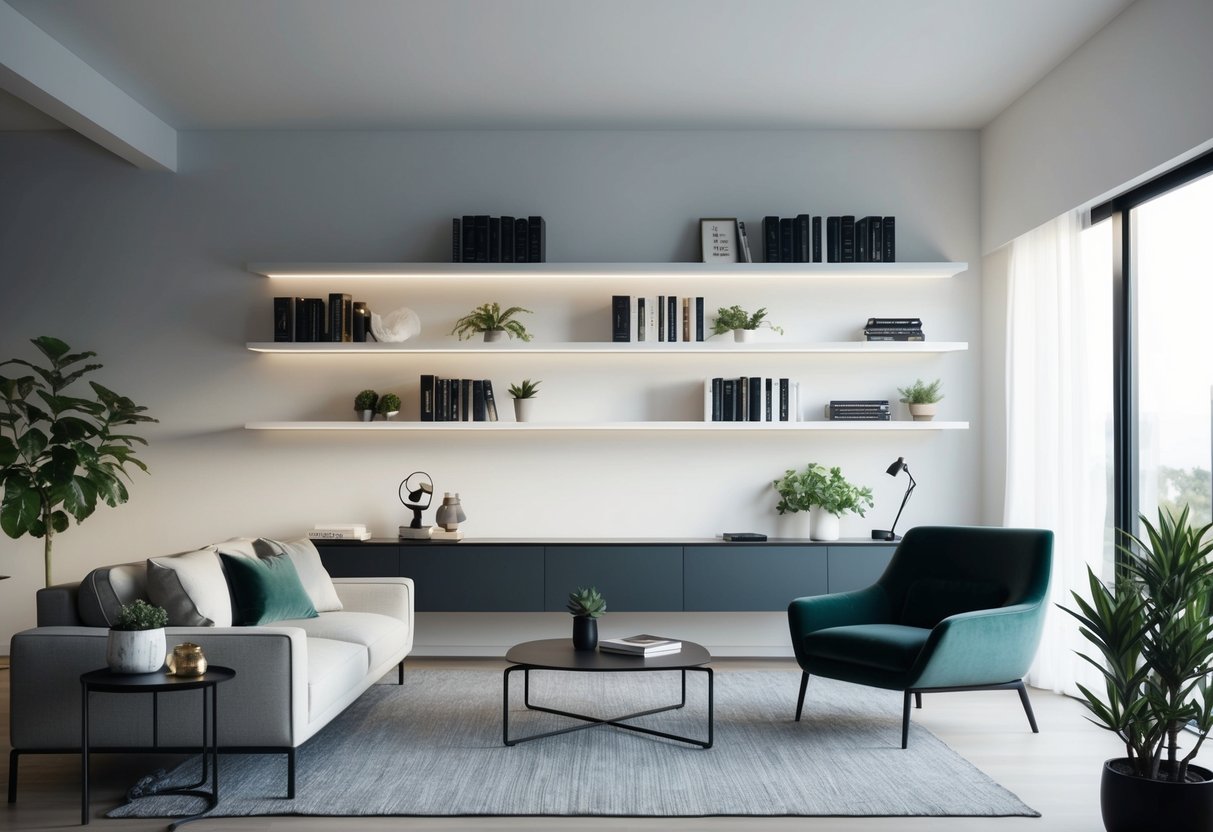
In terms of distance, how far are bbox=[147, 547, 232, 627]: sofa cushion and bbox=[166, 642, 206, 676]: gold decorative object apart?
0.43 meters

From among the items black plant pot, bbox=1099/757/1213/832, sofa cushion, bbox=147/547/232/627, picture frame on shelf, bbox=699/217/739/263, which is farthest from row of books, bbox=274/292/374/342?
black plant pot, bbox=1099/757/1213/832

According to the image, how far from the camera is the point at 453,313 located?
6082 millimetres

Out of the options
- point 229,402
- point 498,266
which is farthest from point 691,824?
point 229,402

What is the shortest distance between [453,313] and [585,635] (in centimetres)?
246

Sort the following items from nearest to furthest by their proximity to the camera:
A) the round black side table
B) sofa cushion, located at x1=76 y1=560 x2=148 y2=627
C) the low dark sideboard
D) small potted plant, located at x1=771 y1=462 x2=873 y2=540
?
1. the round black side table
2. sofa cushion, located at x1=76 y1=560 x2=148 y2=627
3. the low dark sideboard
4. small potted plant, located at x1=771 y1=462 x2=873 y2=540

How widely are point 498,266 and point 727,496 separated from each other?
6.03 feet

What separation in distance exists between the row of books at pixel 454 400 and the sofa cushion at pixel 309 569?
1.21 m

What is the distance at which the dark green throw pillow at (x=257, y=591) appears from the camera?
4168 millimetres

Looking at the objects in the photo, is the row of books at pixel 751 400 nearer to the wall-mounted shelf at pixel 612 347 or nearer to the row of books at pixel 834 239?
the wall-mounted shelf at pixel 612 347

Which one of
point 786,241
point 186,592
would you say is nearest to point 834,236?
point 786,241

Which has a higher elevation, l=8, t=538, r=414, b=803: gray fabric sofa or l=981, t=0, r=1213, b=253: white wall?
l=981, t=0, r=1213, b=253: white wall

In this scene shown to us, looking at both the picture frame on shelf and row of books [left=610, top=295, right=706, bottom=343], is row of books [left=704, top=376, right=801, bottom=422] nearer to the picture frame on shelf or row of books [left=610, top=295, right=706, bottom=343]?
row of books [left=610, top=295, right=706, bottom=343]

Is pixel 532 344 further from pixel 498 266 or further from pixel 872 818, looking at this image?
pixel 872 818

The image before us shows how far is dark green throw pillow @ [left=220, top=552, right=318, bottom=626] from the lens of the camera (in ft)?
13.7
